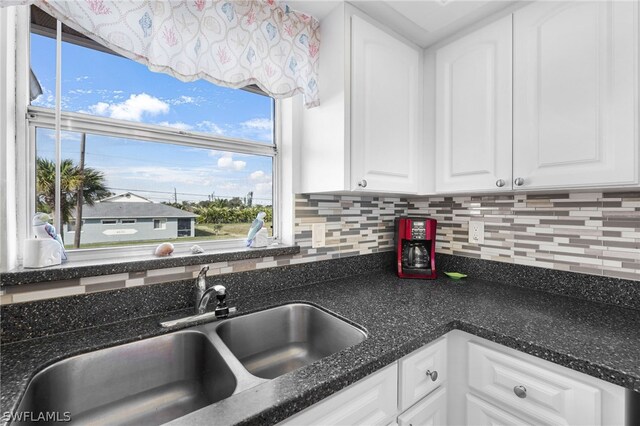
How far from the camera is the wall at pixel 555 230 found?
3.78ft

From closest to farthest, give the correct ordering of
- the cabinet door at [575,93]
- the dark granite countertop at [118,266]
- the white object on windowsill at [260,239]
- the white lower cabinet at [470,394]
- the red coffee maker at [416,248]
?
the white lower cabinet at [470,394] < the dark granite countertop at [118,266] < the cabinet door at [575,93] < the white object on windowsill at [260,239] < the red coffee maker at [416,248]

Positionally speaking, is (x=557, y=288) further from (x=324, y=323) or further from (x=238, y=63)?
(x=238, y=63)

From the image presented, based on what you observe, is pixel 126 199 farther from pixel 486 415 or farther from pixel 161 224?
pixel 486 415

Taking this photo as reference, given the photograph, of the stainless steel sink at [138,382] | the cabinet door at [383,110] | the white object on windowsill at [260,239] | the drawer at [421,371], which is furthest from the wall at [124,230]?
the drawer at [421,371]

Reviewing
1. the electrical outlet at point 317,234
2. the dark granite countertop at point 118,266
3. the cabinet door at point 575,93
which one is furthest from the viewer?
the electrical outlet at point 317,234

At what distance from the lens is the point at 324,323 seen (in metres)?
1.10

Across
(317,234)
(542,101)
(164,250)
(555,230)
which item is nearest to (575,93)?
(542,101)

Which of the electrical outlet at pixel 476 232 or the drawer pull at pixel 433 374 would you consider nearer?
the drawer pull at pixel 433 374

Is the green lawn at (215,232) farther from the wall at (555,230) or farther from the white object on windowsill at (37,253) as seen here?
the wall at (555,230)

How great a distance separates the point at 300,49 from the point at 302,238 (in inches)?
34.8

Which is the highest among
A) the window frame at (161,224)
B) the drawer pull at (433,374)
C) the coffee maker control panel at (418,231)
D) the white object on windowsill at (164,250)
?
the window frame at (161,224)

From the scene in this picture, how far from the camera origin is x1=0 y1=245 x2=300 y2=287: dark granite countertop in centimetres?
84

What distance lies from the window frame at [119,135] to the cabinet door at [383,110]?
47 centimetres

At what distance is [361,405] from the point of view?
2.48 feet
